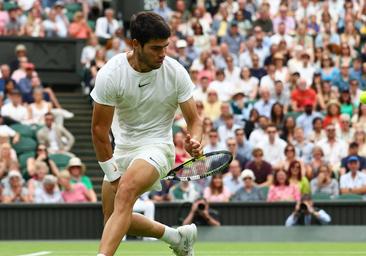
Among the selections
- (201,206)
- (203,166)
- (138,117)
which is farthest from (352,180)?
(138,117)

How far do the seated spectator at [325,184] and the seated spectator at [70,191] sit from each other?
323 cm

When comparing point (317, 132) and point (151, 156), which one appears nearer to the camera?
point (151, 156)

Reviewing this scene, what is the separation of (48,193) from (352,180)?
4.33m

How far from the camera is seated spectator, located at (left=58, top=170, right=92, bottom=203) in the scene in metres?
17.5

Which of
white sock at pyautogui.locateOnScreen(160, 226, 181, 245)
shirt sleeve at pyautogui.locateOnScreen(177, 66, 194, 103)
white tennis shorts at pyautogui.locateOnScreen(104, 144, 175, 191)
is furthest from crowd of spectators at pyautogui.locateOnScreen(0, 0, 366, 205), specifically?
shirt sleeve at pyautogui.locateOnScreen(177, 66, 194, 103)

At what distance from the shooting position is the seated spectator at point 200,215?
1667 cm

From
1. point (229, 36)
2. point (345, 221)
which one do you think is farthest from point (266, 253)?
point (229, 36)

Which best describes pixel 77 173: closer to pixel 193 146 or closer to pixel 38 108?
pixel 38 108

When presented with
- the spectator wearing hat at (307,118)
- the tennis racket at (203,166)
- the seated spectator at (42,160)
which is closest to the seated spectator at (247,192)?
the spectator wearing hat at (307,118)

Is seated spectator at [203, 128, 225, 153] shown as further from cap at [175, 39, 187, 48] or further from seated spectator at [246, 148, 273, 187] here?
cap at [175, 39, 187, 48]

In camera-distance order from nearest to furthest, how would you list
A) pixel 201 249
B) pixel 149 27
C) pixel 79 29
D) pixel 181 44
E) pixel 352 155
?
pixel 149 27 → pixel 201 249 → pixel 352 155 → pixel 181 44 → pixel 79 29

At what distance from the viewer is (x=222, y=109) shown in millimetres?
19672

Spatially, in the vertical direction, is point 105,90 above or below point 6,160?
above

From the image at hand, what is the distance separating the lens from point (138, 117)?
8.98 m
